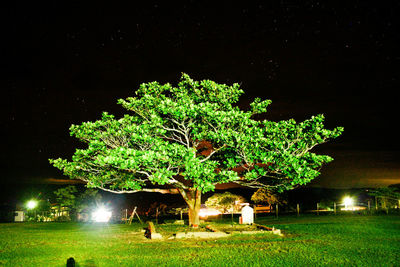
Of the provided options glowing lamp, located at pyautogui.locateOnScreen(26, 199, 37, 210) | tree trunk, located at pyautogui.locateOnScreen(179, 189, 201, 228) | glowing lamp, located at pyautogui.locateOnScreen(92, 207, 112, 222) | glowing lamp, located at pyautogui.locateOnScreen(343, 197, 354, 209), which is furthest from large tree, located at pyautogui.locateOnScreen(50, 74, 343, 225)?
glowing lamp, located at pyautogui.locateOnScreen(343, 197, 354, 209)

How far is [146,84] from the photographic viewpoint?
65.2 ft

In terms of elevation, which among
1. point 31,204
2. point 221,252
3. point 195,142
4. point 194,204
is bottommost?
point 221,252

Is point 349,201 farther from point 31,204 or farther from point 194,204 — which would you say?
point 31,204

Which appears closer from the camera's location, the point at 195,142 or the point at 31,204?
the point at 195,142

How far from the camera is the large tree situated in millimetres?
16469

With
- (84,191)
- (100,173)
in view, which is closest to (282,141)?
(100,173)

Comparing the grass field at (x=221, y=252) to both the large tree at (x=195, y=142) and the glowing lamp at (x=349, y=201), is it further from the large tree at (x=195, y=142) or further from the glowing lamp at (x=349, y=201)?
the glowing lamp at (x=349, y=201)

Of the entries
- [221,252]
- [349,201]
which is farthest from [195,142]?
[349,201]

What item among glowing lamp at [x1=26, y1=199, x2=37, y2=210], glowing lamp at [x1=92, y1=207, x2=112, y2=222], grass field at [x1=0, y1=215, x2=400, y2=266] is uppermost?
glowing lamp at [x1=26, y1=199, x2=37, y2=210]

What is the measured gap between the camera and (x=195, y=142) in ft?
68.5

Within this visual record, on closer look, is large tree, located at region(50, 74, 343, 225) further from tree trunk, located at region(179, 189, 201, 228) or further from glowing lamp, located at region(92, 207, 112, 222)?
glowing lamp, located at region(92, 207, 112, 222)

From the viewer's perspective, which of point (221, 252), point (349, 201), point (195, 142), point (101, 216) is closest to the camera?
point (221, 252)

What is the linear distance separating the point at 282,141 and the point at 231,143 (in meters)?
3.11

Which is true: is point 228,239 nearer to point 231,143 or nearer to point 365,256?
point 231,143
